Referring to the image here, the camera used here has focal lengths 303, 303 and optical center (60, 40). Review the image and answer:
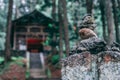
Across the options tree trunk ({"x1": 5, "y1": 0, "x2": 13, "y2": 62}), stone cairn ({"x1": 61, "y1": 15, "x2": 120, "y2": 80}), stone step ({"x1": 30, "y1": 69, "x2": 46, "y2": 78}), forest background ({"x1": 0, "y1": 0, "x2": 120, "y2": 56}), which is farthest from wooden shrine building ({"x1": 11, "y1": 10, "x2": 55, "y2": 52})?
stone cairn ({"x1": 61, "y1": 15, "x2": 120, "y2": 80})

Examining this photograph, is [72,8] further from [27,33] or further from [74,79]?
[74,79]

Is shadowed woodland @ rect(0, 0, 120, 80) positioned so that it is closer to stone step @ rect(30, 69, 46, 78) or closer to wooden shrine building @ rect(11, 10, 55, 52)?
wooden shrine building @ rect(11, 10, 55, 52)

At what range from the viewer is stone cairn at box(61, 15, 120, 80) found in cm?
632

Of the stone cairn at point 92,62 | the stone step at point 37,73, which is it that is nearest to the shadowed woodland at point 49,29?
the stone step at point 37,73

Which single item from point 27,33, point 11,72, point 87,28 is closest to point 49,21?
point 27,33

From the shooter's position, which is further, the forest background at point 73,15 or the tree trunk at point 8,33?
the tree trunk at point 8,33

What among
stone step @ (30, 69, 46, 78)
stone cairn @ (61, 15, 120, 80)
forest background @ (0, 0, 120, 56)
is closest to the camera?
stone cairn @ (61, 15, 120, 80)

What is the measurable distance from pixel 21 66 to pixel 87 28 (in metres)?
19.6

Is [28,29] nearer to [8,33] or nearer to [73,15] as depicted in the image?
[73,15]

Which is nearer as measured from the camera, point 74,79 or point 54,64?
point 74,79

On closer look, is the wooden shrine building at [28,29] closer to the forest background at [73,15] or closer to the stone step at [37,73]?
the forest background at [73,15]

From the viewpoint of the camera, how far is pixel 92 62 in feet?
21.4

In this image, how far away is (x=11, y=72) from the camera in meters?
24.3

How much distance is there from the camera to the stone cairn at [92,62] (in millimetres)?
6324
